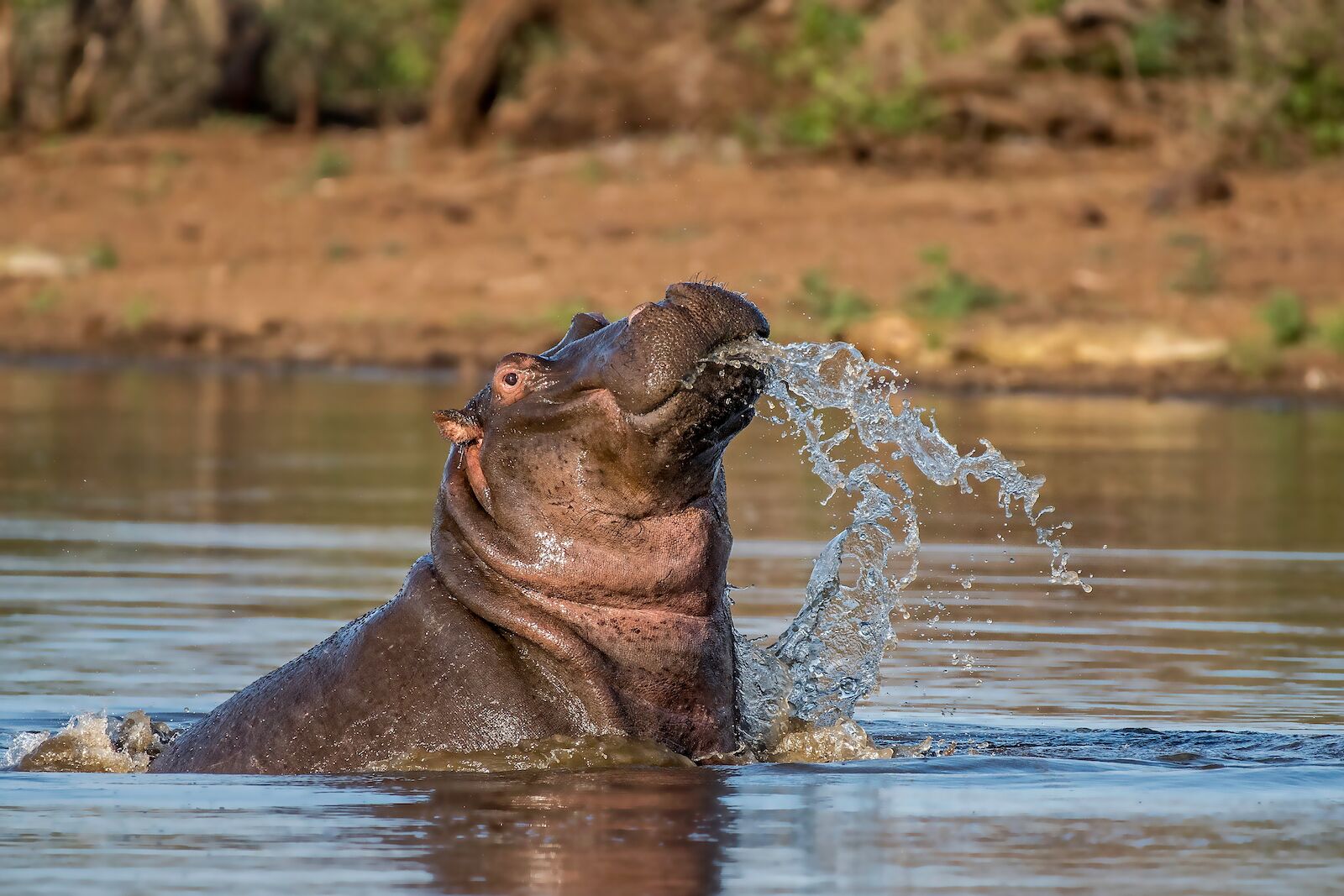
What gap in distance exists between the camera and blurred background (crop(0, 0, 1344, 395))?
22.1 metres

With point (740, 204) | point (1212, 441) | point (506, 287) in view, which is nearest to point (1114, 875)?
point (1212, 441)

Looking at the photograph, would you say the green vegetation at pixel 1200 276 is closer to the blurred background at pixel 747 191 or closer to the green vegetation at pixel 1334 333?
the blurred background at pixel 747 191

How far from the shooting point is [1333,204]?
24359 millimetres

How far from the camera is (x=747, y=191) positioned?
26609 mm

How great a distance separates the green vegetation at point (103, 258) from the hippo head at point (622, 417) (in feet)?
66.6

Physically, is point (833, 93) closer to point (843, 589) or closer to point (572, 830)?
point (843, 589)

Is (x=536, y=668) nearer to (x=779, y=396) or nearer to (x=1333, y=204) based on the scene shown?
(x=779, y=396)

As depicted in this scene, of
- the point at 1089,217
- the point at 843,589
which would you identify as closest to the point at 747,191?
Answer: the point at 1089,217

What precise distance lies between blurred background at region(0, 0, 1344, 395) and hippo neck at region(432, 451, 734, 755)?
1452cm

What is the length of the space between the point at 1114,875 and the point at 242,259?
21789mm

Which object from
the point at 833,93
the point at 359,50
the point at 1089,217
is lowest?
the point at 1089,217

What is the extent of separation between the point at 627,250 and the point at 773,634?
15476mm

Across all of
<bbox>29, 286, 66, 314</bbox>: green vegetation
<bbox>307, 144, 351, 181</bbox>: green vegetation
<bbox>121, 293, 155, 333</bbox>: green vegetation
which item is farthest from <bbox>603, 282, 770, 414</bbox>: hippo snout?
<bbox>307, 144, 351, 181</bbox>: green vegetation

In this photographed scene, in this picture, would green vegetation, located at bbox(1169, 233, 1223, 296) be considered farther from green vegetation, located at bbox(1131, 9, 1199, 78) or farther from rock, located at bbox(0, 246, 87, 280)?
rock, located at bbox(0, 246, 87, 280)
